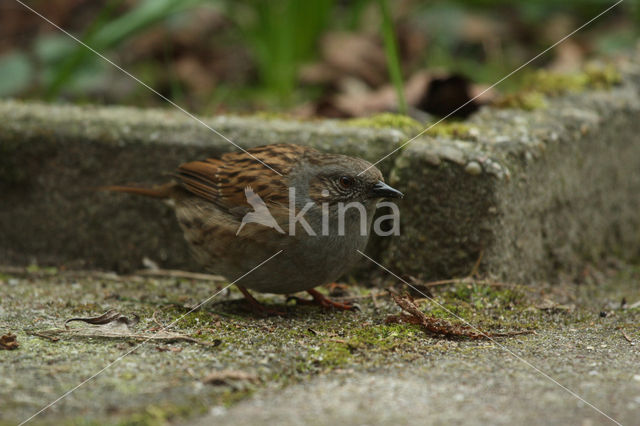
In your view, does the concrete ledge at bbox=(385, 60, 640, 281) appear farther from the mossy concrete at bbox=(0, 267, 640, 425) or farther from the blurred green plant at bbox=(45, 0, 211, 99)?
the blurred green plant at bbox=(45, 0, 211, 99)

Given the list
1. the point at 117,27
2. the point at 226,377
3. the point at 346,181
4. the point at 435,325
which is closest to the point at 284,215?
the point at 346,181

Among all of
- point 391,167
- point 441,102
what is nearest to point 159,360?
point 391,167

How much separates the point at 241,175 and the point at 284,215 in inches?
17.8

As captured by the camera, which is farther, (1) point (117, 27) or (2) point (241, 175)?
(1) point (117, 27)

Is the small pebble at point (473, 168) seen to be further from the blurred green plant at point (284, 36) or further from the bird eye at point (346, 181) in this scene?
the blurred green plant at point (284, 36)

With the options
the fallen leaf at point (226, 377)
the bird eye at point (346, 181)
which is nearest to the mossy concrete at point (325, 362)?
the fallen leaf at point (226, 377)

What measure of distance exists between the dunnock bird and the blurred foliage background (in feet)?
5.17

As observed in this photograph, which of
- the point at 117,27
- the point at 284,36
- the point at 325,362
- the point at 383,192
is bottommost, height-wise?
the point at 325,362

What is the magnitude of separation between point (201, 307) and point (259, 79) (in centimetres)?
381

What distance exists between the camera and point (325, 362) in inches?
125

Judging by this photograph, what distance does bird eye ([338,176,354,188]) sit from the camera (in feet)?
13.5

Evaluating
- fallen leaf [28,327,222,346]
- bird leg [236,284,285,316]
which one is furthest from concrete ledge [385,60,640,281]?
fallen leaf [28,327,222,346]

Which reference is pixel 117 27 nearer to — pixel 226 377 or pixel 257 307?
pixel 257 307

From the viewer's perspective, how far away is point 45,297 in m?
4.30
